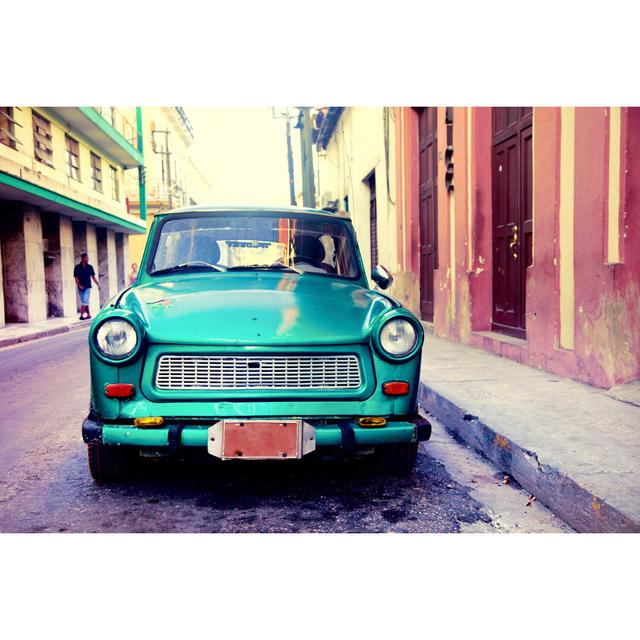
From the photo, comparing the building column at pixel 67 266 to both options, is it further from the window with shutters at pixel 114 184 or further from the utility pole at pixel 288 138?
the utility pole at pixel 288 138

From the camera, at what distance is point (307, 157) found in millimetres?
14992

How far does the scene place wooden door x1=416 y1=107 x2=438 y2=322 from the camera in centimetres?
→ 1021

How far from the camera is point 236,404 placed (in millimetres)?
2752

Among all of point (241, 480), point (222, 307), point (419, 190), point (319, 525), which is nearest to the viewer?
point (319, 525)

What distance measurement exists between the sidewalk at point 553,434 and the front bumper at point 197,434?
718 mm

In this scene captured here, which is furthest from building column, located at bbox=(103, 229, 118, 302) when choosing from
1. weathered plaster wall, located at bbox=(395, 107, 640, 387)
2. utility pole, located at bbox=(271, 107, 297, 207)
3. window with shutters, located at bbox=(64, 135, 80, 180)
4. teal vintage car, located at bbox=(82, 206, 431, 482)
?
teal vintage car, located at bbox=(82, 206, 431, 482)

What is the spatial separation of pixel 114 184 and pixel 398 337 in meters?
22.7

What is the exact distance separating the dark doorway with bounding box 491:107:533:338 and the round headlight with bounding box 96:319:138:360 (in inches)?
195

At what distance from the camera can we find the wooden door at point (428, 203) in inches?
402

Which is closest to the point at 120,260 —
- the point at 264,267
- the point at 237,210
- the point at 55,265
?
the point at 55,265

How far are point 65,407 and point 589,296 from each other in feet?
14.3

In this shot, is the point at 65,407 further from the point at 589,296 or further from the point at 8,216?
the point at 8,216

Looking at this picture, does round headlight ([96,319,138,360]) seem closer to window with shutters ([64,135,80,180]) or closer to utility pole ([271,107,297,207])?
window with shutters ([64,135,80,180])
